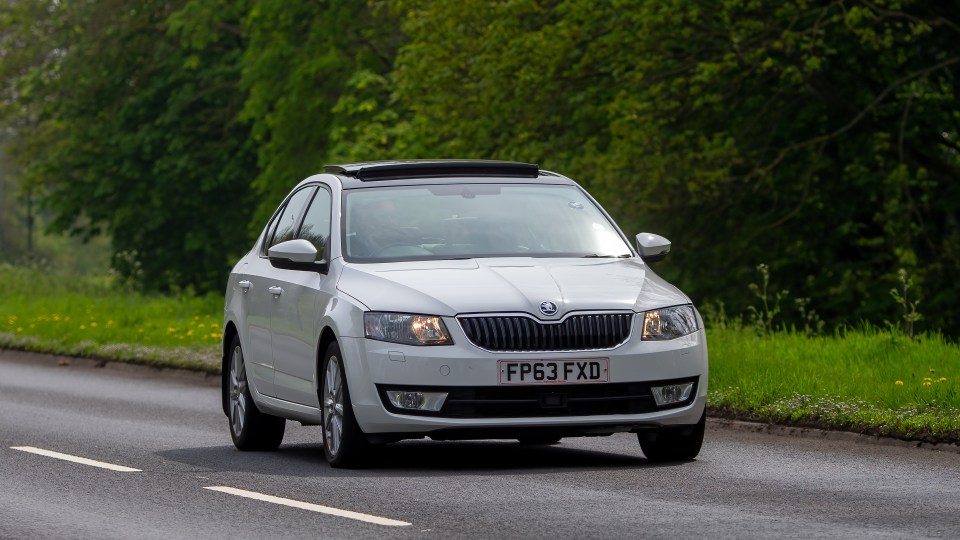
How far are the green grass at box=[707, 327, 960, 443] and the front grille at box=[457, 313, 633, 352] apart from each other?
246 centimetres

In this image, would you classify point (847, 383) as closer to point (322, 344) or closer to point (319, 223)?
point (319, 223)

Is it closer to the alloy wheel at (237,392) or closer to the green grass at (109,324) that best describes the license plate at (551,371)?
the alloy wheel at (237,392)

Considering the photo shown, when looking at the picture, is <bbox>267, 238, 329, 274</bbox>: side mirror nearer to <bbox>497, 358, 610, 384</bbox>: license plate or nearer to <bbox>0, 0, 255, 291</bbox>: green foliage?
<bbox>497, 358, 610, 384</bbox>: license plate

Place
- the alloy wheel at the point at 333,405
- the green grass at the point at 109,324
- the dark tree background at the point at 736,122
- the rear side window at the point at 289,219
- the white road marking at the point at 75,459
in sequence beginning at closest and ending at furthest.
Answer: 1. the alloy wheel at the point at 333,405
2. the white road marking at the point at 75,459
3. the rear side window at the point at 289,219
4. the green grass at the point at 109,324
5. the dark tree background at the point at 736,122

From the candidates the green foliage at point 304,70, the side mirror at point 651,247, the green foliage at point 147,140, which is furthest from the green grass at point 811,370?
the green foliage at point 147,140

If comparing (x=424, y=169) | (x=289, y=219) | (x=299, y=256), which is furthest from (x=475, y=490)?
(x=289, y=219)

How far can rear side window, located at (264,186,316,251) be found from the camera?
41.8ft

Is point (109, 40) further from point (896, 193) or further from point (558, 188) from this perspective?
point (558, 188)

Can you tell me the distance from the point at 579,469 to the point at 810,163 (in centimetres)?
2082

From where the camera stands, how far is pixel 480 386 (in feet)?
34.3

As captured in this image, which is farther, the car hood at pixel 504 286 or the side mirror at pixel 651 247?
the side mirror at pixel 651 247

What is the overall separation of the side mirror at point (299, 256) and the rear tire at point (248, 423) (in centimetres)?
151

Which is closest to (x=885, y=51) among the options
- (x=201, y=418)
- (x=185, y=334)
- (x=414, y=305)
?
(x=185, y=334)

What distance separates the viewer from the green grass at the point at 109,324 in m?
23.7
